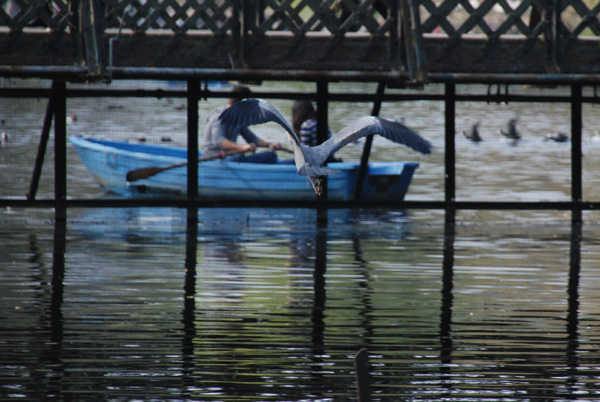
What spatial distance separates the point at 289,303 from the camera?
941cm

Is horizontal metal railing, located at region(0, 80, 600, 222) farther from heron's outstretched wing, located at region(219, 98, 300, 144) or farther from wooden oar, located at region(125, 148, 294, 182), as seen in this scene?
heron's outstretched wing, located at region(219, 98, 300, 144)

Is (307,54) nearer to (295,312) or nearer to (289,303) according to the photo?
(289,303)

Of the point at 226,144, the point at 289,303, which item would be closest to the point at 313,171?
the point at 289,303

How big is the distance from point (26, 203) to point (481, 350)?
23.2 feet

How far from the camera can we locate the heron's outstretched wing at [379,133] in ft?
27.7

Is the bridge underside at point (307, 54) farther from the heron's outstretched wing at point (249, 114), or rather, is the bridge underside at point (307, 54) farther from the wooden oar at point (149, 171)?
the wooden oar at point (149, 171)

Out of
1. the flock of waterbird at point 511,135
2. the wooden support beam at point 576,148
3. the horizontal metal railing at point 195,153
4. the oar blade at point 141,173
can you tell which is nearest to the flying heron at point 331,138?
the horizontal metal railing at point 195,153

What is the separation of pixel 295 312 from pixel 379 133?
5.77ft

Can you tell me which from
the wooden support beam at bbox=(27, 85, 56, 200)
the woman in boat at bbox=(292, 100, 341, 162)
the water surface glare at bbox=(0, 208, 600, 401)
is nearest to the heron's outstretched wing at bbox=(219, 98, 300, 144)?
the water surface glare at bbox=(0, 208, 600, 401)

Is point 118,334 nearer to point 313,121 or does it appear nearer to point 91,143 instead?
point 313,121

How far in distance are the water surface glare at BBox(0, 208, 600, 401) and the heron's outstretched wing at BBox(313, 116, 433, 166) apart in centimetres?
146

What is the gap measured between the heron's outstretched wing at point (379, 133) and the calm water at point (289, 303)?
146cm

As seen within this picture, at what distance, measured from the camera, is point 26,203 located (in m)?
12.9

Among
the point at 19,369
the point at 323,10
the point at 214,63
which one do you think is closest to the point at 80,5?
→ the point at 214,63
